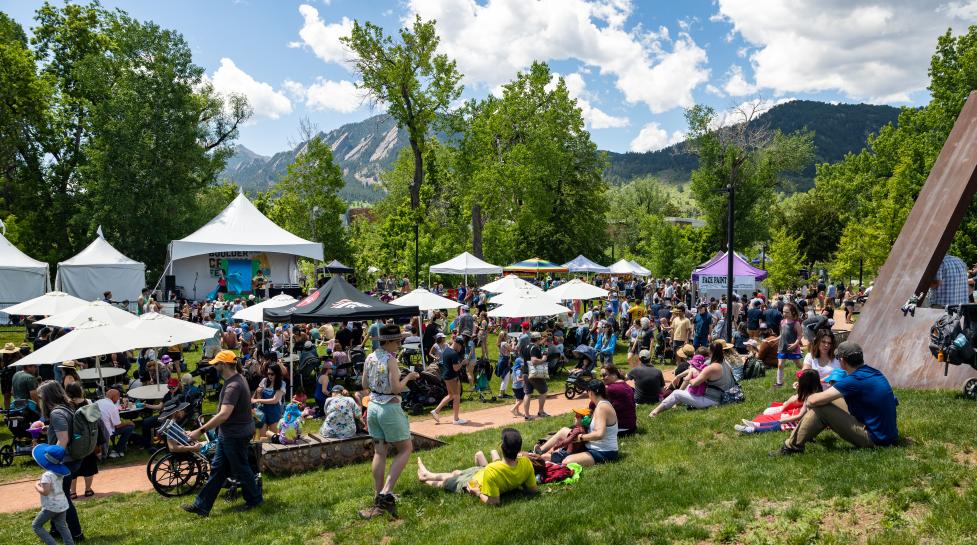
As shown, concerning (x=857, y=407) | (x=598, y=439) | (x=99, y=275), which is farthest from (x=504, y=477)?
(x=99, y=275)

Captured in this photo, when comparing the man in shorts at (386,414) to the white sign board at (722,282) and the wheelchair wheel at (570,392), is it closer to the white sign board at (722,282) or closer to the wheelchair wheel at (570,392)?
the wheelchair wheel at (570,392)

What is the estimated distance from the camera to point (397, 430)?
5957 millimetres

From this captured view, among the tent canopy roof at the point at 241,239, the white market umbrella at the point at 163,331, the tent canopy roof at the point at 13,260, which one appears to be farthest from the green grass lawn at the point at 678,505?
the tent canopy roof at the point at 241,239

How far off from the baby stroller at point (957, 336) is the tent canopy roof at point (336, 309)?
9.52 metres

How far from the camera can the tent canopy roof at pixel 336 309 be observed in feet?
42.9

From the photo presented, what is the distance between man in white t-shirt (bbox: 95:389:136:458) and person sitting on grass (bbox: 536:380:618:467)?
6.27m

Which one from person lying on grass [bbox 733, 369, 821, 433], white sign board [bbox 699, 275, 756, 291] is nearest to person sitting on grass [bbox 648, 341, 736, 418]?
person lying on grass [bbox 733, 369, 821, 433]

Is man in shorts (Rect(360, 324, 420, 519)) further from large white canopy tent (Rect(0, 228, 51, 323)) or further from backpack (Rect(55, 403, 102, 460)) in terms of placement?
large white canopy tent (Rect(0, 228, 51, 323))

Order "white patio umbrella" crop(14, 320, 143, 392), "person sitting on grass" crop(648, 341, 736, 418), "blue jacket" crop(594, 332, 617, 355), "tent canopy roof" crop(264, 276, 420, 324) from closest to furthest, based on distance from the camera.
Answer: "person sitting on grass" crop(648, 341, 736, 418)
"white patio umbrella" crop(14, 320, 143, 392)
"tent canopy roof" crop(264, 276, 420, 324)
"blue jacket" crop(594, 332, 617, 355)

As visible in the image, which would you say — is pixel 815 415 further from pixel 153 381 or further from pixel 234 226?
pixel 234 226

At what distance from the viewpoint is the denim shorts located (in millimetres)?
5949

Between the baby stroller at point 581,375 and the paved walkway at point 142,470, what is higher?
the baby stroller at point 581,375

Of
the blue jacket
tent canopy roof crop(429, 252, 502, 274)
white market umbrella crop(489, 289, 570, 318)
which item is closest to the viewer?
white market umbrella crop(489, 289, 570, 318)

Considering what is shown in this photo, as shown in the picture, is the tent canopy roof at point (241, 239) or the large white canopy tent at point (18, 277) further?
the tent canopy roof at point (241, 239)
